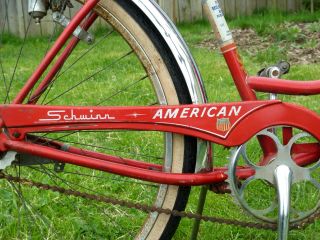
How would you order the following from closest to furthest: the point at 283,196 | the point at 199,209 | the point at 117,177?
the point at 283,196 < the point at 199,209 < the point at 117,177

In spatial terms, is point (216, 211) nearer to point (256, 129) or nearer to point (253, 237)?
point (253, 237)

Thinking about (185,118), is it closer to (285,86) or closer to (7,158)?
(285,86)

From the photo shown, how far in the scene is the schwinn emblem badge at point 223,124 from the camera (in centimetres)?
194

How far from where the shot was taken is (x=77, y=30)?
200cm

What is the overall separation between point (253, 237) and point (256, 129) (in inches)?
29.7

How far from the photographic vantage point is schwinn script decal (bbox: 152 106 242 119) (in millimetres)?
1928

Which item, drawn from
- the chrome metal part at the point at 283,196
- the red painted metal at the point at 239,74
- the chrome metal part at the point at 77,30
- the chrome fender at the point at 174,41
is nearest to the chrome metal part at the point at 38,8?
the chrome metal part at the point at 77,30

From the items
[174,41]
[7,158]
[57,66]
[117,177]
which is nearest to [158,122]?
[174,41]

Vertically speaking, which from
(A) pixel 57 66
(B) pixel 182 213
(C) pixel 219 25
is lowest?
(B) pixel 182 213

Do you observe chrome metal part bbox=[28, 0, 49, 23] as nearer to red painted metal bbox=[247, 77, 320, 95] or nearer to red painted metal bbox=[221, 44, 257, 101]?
red painted metal bbox=[221, 44, 257, 101]

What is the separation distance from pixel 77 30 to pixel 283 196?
2.52 feet

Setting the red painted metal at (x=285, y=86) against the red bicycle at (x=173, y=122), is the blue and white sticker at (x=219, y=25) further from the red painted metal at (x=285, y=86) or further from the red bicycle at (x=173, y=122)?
the red painted metal at (x=285, y=86)

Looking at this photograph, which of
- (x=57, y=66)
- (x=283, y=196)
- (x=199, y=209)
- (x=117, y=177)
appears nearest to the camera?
(x=283, y=196)

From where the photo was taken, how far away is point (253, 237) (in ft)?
8.41
